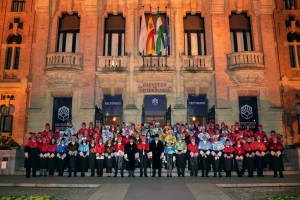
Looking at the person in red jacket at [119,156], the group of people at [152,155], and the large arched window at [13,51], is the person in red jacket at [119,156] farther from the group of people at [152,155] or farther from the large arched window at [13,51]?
the large arched window at [13,51]

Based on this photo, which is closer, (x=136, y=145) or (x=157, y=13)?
(x=136, y=145)

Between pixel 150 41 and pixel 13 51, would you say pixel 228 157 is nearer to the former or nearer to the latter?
pixel 150 41

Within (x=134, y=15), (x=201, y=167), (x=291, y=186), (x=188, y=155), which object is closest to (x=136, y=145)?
(x=188, y=155)

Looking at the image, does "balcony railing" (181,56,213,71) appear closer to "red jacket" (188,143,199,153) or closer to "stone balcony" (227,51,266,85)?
"stone balcony" (227,51,266,85)

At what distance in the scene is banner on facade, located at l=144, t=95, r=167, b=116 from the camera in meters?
17.6

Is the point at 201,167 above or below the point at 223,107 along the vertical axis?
below

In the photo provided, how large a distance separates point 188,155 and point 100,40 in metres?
12.2

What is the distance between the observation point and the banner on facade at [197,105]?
17.8m

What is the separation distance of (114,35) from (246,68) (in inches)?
444

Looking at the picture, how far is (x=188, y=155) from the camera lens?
11898 millimetres

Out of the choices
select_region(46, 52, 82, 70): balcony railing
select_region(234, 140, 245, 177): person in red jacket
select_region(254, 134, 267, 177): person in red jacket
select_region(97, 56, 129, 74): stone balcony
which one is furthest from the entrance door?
select_region(254, 134, 267, 177): person in red jacket

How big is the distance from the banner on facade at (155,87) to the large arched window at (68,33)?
6554 mm

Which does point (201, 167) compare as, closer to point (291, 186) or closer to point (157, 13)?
point (291, 186)

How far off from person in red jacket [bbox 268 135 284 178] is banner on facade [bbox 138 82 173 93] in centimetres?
837
